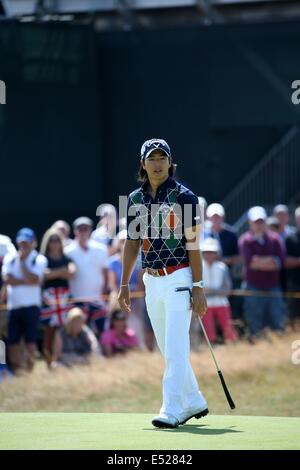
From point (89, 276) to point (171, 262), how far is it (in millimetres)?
7894

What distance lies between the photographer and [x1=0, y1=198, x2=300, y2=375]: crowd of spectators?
635 inches

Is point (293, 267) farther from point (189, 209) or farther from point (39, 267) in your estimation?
point (189, 209)

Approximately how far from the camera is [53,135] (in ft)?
67.1

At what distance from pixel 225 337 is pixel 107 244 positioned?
256 centimetres

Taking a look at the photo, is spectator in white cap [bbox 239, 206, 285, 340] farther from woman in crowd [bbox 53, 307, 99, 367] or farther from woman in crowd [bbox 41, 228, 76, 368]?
woman in crowd [bbox 41, 228, 76, 368]

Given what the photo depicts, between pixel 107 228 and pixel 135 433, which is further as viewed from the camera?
pixel 107 228

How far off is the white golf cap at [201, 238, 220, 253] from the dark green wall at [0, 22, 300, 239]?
3.57 m

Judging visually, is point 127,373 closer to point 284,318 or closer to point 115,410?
point 115,410

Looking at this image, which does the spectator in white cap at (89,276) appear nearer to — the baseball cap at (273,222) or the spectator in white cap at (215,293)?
the spectator in white cap at (215,293)

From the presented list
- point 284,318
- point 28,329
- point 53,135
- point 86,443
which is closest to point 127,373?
point 28,329

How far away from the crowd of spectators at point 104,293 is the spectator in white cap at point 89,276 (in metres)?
0.01

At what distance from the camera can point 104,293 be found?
57.1ft

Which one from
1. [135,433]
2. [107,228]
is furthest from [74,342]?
[135,433]

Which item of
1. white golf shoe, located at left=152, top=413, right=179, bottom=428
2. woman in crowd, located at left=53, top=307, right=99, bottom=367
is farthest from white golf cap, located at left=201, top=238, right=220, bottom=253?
white golf shoe, located at left=152, top=413, right=179, bottom=428
